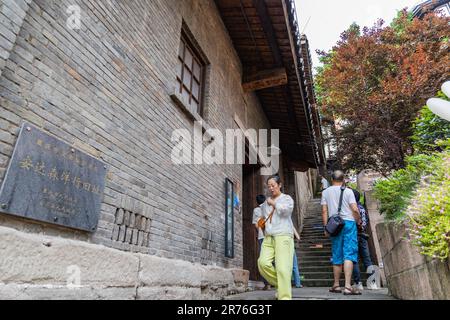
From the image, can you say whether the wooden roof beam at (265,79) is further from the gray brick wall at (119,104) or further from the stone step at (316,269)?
the stone step at (316,269)

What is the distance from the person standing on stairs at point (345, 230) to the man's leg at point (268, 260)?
3.76ft

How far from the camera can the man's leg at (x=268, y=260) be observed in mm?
3580

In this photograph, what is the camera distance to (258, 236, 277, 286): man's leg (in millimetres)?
3580

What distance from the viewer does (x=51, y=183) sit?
2330 mm

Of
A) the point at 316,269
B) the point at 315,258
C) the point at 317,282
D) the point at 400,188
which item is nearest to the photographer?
the point at 400,188

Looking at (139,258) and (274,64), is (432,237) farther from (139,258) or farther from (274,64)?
(274,64)

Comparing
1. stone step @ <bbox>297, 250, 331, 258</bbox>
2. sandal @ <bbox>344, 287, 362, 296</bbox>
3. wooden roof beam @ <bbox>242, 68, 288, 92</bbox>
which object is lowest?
sandal @ <bbox>344, 287, 362, 296</bbox>

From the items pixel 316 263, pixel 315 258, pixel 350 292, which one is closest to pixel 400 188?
pixel 350 292

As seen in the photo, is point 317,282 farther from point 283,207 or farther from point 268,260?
point 283,207

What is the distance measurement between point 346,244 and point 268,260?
1.37 meters

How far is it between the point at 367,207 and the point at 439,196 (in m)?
5.48

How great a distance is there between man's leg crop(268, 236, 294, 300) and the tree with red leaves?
4.72 m

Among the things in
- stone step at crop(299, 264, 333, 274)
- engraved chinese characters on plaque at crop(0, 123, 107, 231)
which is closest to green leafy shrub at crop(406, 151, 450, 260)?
engraved chinese characters on plaque at crop(0, 123, 107, 231)

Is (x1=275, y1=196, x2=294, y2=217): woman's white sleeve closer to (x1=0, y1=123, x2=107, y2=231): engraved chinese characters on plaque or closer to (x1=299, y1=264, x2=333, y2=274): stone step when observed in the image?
(x1=0, y1=123, x2=107, y2=231): engraved chinese characters on plaque
